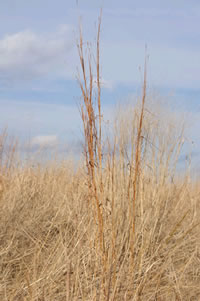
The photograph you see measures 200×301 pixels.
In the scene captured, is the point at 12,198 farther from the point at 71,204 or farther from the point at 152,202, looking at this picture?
the point at 152,202

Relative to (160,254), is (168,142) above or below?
above

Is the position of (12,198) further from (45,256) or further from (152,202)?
(152,202)

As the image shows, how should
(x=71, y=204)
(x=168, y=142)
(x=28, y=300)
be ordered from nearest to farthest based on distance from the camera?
(x=28, y=300)
(x=168, y=142)
(x=71, y=204)

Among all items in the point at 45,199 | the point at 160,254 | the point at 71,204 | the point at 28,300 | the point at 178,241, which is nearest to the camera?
the point at 28,300

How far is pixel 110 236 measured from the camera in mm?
Answer: 2027

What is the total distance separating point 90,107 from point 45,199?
2.09 meters

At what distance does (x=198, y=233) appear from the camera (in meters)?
2.76

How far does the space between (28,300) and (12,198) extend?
1618 millimetres

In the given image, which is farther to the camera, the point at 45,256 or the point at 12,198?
the point at 12,198

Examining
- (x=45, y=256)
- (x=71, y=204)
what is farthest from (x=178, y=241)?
(x=71, y=204)

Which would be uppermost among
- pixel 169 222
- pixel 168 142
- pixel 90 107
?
pixel 90 107

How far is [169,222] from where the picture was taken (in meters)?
2.61

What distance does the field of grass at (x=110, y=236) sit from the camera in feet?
5.34

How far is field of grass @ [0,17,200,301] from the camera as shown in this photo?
5.34 feet
